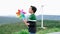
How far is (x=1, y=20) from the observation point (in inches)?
180

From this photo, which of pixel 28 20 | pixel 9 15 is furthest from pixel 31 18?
pixel 9 15

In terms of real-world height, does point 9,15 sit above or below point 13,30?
above

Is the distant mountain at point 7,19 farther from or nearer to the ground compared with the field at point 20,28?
farther from the ground

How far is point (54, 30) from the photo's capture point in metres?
4.96

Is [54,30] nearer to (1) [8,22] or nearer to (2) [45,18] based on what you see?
(2) [45,18]

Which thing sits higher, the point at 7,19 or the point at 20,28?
the point at 7,19

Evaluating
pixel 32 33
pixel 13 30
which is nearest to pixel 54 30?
pixel 13 30

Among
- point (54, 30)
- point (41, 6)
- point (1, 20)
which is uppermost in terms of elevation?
point (41, 6)

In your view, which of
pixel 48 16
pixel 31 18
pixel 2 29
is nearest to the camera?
pixel 31 18

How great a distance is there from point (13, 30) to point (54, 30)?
3.49 ft

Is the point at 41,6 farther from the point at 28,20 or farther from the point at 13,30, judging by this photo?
the point at 28,20

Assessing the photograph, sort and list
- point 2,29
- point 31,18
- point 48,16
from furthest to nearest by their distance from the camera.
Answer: point 48,16 < point 2,29 < point 31,18

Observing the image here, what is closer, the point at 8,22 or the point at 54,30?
the point at 8,22

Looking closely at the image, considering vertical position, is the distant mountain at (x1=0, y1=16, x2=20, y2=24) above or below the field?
above
